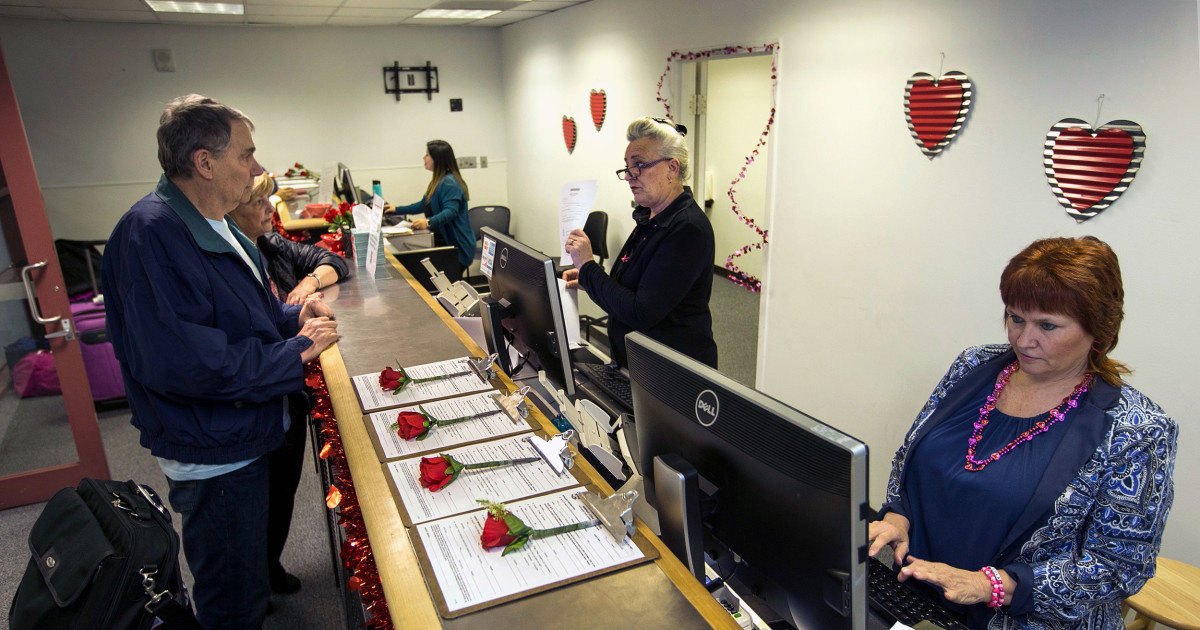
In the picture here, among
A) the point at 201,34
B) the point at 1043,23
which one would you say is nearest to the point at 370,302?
the point at 1043,23

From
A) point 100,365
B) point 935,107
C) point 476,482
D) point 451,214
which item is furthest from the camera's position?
point 451,214

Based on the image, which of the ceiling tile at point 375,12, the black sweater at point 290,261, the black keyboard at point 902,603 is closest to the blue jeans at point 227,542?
the black sweater at point 290,261

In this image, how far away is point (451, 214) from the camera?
5.39m

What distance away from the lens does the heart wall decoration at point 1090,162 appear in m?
2.16

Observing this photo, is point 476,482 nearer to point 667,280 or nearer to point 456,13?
point 667,280

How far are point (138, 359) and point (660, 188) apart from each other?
59.3 inches

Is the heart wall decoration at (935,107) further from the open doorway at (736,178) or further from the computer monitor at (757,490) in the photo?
the open doorway at (736,178)

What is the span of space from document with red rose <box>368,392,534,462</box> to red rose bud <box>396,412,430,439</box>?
0.02 m

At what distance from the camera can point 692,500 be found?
113cm

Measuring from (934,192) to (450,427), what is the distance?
2201mm

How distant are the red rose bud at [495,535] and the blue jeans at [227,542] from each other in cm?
99

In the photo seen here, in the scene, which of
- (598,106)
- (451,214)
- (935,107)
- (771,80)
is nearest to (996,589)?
(935,107)

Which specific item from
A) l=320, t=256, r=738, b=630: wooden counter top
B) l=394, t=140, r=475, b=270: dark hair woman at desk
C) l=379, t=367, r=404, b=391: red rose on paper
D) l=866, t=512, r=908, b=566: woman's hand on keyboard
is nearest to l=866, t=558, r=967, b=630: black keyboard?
l=866, t=512, r=908, b=566: woman's hand on keyboard

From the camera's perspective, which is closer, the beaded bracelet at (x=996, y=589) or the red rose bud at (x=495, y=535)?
the red rose bud at (x=495, y=535)
